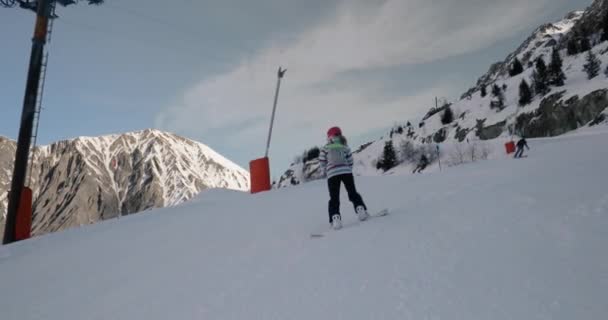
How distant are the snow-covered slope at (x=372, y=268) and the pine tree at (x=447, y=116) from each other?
5532cm

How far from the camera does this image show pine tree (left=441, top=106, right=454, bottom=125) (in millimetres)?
55987

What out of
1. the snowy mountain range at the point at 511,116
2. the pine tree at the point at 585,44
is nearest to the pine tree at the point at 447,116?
the snowy mountain range at the point at 511,116

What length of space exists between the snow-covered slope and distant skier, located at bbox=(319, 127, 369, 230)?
33 centimetres

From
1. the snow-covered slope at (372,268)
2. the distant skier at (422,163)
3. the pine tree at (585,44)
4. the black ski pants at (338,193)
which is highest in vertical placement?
the pine tree at (585,44)

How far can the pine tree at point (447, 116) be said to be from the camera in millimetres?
55987

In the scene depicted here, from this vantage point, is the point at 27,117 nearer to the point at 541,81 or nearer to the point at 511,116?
the point at 511,116

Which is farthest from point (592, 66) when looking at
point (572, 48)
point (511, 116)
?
point (572, 48)

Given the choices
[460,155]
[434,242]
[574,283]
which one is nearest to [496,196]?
[434,242]

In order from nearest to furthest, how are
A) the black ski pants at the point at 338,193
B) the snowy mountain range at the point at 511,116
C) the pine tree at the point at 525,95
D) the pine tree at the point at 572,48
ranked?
1. the black ski pants at the point at 338,193
2. the snowy mountain range at the point at 511,116
3. the pine tree at the point at 525,95
4. the pine tree at the point at 572,48

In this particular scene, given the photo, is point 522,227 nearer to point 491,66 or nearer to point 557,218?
point 557,218

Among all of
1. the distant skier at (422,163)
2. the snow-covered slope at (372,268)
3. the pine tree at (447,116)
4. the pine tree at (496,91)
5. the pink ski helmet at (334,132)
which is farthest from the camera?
the pine tree at (447,116)

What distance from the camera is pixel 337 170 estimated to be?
5414 millimetres

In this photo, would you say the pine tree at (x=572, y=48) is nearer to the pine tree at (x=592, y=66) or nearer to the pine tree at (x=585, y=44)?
the pine tree at (x=585, y=44)

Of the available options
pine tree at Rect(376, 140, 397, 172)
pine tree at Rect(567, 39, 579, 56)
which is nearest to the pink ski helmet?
pine tree at Rect(376, 140, 397, 172)
